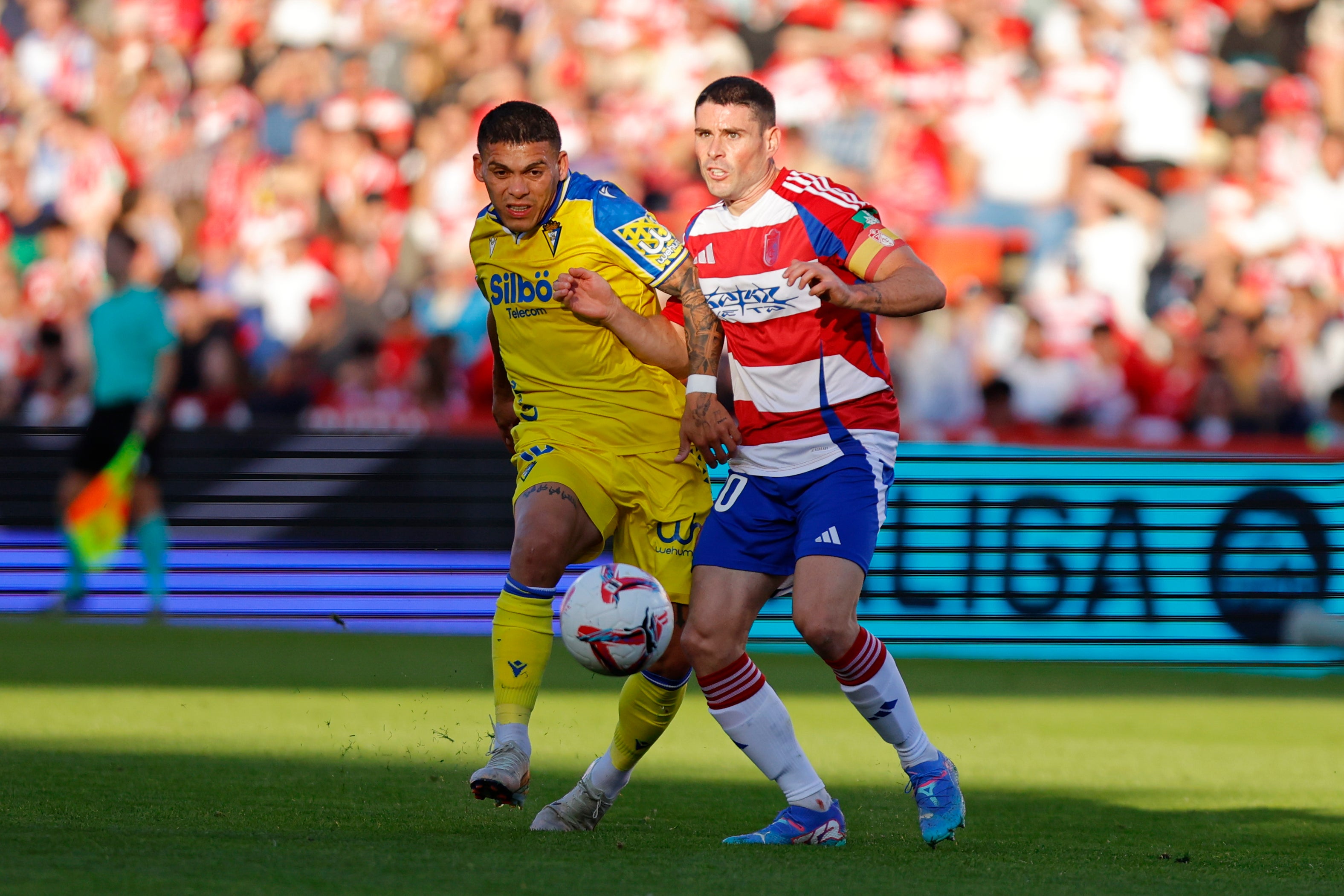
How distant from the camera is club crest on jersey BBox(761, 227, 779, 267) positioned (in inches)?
199

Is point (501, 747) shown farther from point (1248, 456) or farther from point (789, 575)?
point (1248, 456)

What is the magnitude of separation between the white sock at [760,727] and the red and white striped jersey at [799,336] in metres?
0.64

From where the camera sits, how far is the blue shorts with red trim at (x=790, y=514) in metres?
4.95

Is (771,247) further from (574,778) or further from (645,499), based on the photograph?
(574,778)

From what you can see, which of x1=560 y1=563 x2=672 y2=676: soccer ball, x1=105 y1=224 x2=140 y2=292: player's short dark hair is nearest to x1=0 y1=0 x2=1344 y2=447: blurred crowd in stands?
x1=105 y1=224 x2=140 y2=292: player's short dark hair

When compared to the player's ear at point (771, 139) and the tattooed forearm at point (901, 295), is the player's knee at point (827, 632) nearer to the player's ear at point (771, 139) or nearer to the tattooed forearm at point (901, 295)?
the tattooed forearm at point (901, 295)

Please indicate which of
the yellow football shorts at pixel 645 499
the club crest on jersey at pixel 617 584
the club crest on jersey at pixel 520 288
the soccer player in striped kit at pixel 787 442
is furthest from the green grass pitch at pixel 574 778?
the club crest on jersey at pixel 520 288

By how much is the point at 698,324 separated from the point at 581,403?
0.47 metres

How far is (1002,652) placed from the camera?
9.82 meters

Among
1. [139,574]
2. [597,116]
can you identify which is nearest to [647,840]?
[139,574]

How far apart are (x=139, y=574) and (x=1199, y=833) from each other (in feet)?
25.3

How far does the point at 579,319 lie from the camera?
17.2 ft

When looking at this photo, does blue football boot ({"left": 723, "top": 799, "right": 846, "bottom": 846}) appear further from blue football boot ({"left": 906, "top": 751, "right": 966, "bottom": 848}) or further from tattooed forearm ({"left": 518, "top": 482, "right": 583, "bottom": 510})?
tattooed forearm ({"left": 518, "top": 482, "right": 583, "bottom": 510})

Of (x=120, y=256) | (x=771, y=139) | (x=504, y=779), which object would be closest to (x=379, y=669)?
(x=120, y=256)
